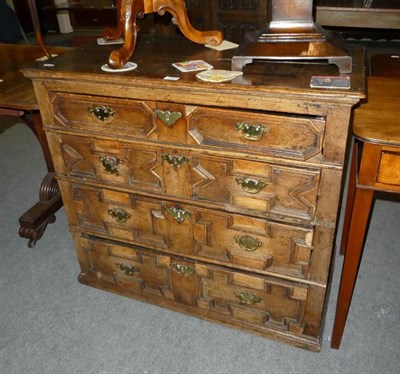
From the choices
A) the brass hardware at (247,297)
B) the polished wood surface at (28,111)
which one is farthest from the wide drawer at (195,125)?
the brass hardware at (247,297)

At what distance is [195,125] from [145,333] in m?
0.91

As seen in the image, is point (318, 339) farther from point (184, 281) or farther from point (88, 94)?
point (88, 94)

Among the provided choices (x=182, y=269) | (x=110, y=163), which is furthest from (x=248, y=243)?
(x=110, y=163)

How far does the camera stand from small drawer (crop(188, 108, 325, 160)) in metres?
1.13

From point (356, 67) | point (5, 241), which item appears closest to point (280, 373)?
point (356, 67)

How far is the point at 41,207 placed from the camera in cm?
226

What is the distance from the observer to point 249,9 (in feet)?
12.6

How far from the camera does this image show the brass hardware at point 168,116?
1.25 meters

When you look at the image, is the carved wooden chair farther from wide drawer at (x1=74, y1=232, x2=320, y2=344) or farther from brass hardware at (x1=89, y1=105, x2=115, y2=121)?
wide drawer at (x1=74, y1=232, x2=320, y2=344)

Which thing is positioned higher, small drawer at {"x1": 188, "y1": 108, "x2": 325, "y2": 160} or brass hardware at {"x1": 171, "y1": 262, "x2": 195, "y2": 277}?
small drawer at {"x1": 188, "y1": 108, "x2": 325, "y2": 160}

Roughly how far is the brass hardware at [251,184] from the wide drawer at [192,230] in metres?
0.11

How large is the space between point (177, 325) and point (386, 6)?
199 cm

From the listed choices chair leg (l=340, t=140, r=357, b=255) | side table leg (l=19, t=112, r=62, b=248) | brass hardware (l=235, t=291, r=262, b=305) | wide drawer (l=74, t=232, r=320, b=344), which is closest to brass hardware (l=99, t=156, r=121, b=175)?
wide drawer (l=74, t=232, r=320, b=344)

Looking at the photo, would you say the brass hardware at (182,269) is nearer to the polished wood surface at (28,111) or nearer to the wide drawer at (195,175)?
the wide drawer at (195,175)
